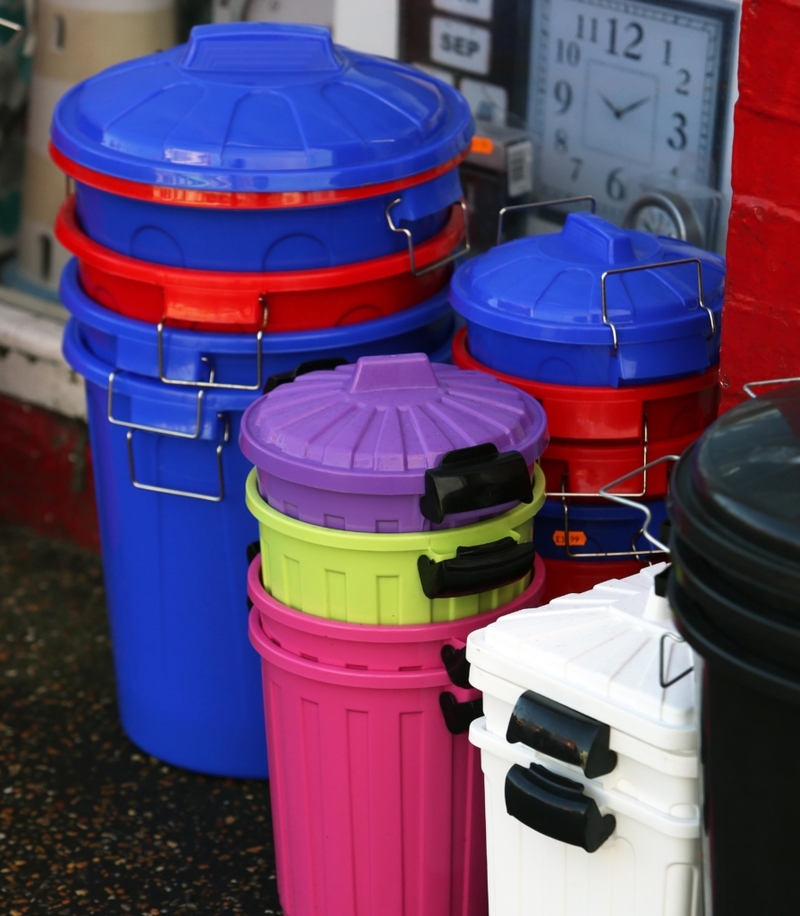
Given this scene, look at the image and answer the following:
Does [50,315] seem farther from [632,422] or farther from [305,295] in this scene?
[632,422]

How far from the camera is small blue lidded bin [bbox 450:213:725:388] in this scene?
2.19 m

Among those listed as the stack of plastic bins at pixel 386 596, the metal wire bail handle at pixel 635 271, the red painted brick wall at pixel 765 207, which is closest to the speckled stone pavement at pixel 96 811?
the stack of plastic bins at pixel 386 596

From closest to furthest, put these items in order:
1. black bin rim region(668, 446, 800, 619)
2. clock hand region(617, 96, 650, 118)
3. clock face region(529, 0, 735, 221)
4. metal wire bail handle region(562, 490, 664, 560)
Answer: black bin rim region(668, 446, 800, 619), metal wire bail handle region(562, 490, 664, 560), clock face region(529, 0, 735, 221), clock hand region(617, 96, 650, 118)

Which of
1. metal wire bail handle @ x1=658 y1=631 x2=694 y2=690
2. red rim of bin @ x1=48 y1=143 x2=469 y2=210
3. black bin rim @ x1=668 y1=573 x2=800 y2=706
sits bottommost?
metal wire bail handle @ x1=658 y1=631 x2=694 y2=690

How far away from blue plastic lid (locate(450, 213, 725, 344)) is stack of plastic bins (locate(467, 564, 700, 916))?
1.68 ft

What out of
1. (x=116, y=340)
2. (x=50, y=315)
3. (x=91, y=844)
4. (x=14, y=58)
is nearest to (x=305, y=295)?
(x=116, y=340)

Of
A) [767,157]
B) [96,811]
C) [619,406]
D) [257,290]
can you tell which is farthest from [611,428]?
[96,811]

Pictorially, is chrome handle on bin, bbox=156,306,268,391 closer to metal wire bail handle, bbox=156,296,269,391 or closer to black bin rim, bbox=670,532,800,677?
metal wire bail handle, bbox=156,296,269,391

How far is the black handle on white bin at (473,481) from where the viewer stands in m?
1.90

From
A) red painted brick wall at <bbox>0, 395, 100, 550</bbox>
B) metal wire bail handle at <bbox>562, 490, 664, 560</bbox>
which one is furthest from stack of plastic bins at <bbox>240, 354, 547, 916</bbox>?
red painted brick wall at <bbox>0, 395, 100, 550</bbox>

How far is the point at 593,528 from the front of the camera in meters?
2.31

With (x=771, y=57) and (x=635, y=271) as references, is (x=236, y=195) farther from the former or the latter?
(x=771, y=57)

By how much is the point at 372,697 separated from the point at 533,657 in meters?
0.38

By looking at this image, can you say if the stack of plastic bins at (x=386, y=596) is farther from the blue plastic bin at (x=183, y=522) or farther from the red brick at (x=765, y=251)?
the red brick at (x=765, y=251)
